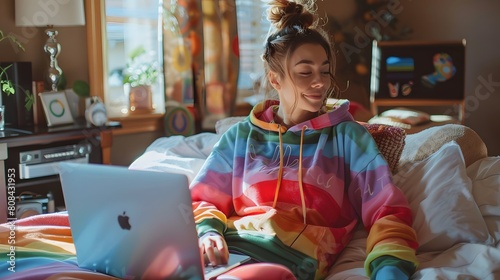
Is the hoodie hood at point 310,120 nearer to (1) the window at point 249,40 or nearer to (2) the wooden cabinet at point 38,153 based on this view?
(2) the wooden cabinet at point 38,153

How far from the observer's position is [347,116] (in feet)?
5.88

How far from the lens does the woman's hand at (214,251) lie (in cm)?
144

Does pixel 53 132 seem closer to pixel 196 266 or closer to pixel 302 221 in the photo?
pixel 302 221

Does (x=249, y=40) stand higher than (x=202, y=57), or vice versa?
(x=249, y=40)

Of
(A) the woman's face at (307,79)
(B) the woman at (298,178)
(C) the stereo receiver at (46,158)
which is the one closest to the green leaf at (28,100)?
(C) the stereo receiver at (46,158)

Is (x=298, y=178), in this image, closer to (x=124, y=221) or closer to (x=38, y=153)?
(x=124, y=221)

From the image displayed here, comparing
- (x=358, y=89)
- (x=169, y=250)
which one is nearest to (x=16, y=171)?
(x=169, y=250)

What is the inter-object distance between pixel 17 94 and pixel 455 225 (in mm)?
2135

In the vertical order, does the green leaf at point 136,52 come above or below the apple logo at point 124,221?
above

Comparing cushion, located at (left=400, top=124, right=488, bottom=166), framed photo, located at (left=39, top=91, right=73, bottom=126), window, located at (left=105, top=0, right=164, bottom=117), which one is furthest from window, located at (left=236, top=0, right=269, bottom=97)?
cushion, located at (left=400, top=124, right=488, bottom=166)

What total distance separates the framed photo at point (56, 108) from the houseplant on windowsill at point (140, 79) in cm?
65

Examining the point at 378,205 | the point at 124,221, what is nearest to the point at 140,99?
the point at 378,205

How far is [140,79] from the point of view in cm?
389

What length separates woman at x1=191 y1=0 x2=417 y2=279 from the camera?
63.2 inches
